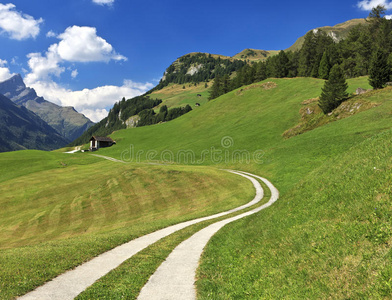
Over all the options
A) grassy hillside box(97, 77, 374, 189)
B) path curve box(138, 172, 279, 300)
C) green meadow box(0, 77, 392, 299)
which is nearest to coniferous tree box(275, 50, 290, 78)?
grassy hillside box(97, 77, 374, 189)

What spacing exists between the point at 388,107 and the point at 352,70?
7536 cm

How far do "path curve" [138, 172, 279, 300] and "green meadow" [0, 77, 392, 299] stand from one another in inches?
23.5

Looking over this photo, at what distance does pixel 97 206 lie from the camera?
33.6 m

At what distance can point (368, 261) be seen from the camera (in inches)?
262

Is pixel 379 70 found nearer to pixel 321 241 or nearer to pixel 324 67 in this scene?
pixel 324 67

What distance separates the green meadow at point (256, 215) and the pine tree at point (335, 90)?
385cm

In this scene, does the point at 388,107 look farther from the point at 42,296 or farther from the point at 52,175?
the point at 52,175

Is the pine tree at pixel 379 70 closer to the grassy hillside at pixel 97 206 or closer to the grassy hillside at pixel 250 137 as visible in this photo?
the grassy hillside at pixel 250 137

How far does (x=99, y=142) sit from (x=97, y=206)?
96263 millimetres

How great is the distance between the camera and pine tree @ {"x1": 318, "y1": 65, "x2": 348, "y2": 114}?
63.6 meters

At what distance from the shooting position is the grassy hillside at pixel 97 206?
49.9 feet

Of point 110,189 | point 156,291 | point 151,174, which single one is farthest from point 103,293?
point 151,174

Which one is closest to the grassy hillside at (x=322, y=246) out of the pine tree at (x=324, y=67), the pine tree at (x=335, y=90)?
the pine tree at (x=335, y=90)

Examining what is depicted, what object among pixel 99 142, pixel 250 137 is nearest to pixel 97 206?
pixel 250 137
